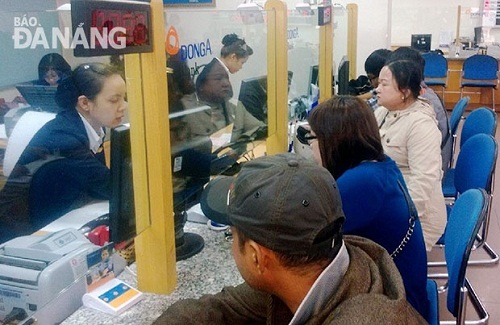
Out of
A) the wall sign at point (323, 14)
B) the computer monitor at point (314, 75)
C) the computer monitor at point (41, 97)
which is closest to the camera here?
the computer monitor at point (41, 97)

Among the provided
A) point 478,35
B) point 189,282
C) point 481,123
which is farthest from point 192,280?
point 478,35

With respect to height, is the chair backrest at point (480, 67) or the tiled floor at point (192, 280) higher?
the chair backrest at point (480, 67)

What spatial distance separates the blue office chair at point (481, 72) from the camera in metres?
6.64

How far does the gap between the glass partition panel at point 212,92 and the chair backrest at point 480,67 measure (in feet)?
16.9

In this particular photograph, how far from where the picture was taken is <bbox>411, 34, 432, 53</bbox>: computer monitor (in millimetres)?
7227

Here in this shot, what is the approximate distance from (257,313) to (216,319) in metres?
0.09

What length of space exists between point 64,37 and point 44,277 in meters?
0.51

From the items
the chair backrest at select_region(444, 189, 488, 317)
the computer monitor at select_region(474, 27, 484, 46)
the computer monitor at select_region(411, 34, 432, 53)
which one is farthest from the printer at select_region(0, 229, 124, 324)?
the computer monitor at select_region(474, 27, 484, 46)

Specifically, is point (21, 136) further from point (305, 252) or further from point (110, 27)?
point (305, 252)

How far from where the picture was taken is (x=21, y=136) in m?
1.80

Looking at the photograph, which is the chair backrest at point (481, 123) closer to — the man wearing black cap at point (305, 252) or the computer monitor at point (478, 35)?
the man wearing black cap at point (305, 252)

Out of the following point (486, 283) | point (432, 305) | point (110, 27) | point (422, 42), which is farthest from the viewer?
point (422, 42)

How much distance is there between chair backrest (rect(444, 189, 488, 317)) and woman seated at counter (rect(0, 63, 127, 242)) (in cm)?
108

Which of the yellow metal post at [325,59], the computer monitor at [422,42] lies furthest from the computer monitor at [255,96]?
the computer monitor at [422,42]
